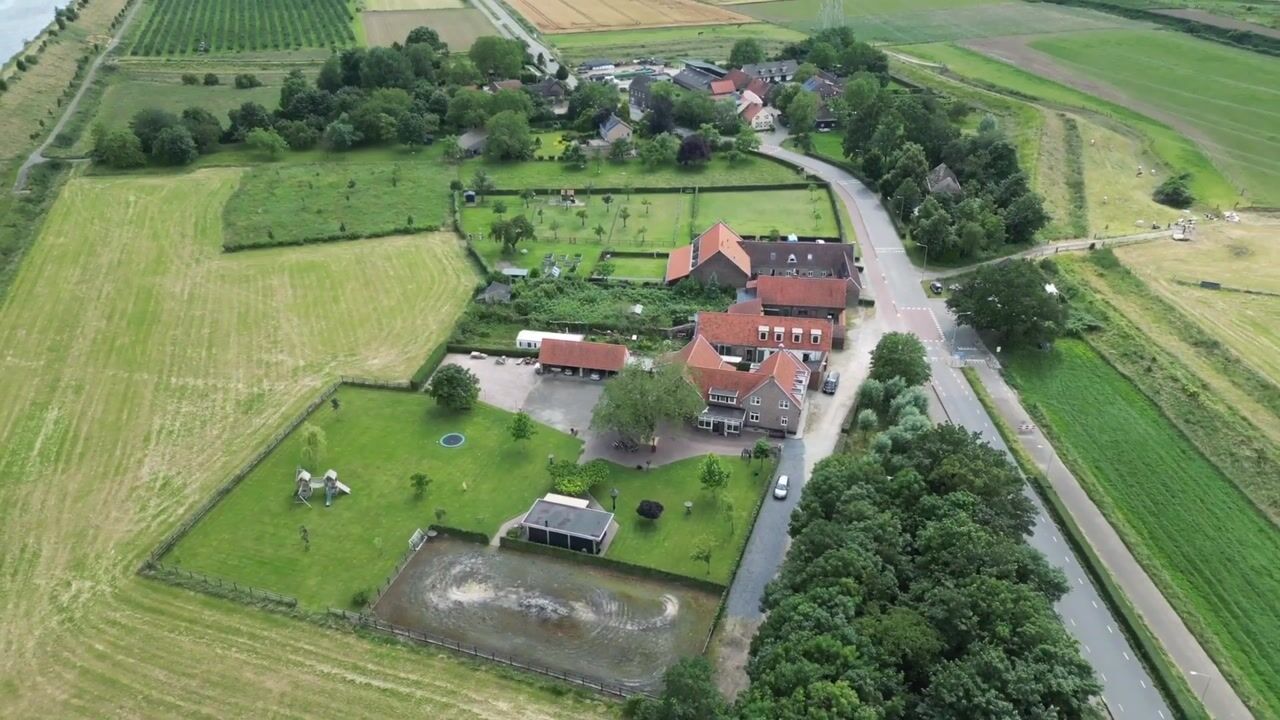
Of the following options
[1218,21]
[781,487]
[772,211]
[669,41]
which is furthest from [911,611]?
[1218,21]

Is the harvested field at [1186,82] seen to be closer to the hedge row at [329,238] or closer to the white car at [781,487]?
the white car at [781,487]

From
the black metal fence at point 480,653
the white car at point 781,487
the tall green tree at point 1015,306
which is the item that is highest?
the tall green tree at point 1015,306

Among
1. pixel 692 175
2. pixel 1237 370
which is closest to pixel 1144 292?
pixel 1237 370

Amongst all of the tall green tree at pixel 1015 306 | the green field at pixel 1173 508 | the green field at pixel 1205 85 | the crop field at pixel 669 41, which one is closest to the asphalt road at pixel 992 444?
the tall green tree at pixel 1015 306

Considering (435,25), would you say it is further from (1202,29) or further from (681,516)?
(681,516)

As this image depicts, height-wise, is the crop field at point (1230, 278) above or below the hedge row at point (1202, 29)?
below

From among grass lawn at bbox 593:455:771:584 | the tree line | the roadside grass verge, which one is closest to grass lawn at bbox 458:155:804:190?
the roadside grass verge

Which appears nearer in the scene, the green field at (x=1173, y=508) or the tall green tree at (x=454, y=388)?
the green field at (x=1173, y=508)

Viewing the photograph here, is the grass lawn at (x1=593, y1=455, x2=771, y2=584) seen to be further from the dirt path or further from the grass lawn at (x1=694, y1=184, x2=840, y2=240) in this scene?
the dirt path
